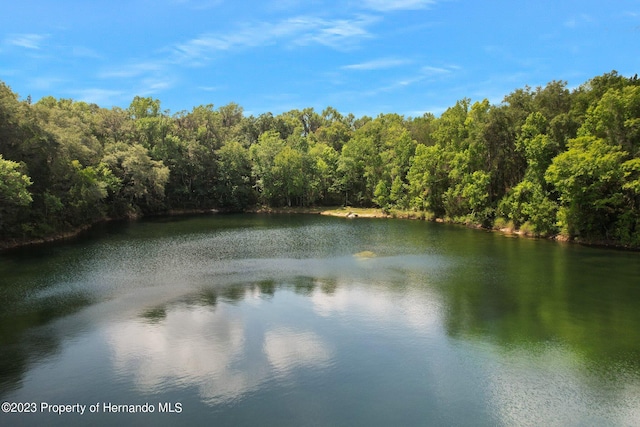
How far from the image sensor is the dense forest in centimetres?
3519

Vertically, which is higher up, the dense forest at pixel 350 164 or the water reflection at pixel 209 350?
the dense forest at pixel 350 164

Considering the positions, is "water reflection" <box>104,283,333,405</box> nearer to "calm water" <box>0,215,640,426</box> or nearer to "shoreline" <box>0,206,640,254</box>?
"calm water" <box>0,215,640,426</box>

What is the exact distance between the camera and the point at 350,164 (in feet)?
250

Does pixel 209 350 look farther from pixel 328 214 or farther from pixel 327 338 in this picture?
pixel 328 214

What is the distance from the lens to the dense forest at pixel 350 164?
3519 centimetres

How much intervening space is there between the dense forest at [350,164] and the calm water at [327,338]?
241 inches

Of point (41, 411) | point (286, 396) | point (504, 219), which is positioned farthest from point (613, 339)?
point (504, 219)

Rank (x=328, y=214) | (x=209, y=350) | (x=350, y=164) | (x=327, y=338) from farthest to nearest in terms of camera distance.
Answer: (x=350, y=164) < (x=328, y=214) < (x=327, y=338) < (x=209, y=350)

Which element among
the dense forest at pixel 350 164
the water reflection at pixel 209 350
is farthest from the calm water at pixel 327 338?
the dense forest at pixel 350 164

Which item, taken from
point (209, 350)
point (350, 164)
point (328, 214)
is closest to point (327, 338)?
point (209, 350)

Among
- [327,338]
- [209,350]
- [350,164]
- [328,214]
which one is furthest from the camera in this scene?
[350,164]

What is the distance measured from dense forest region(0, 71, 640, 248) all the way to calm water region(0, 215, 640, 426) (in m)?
6.13

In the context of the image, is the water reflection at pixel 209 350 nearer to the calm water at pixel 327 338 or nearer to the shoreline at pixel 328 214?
the calm water at pixel 327 338

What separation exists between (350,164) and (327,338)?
59.9m
